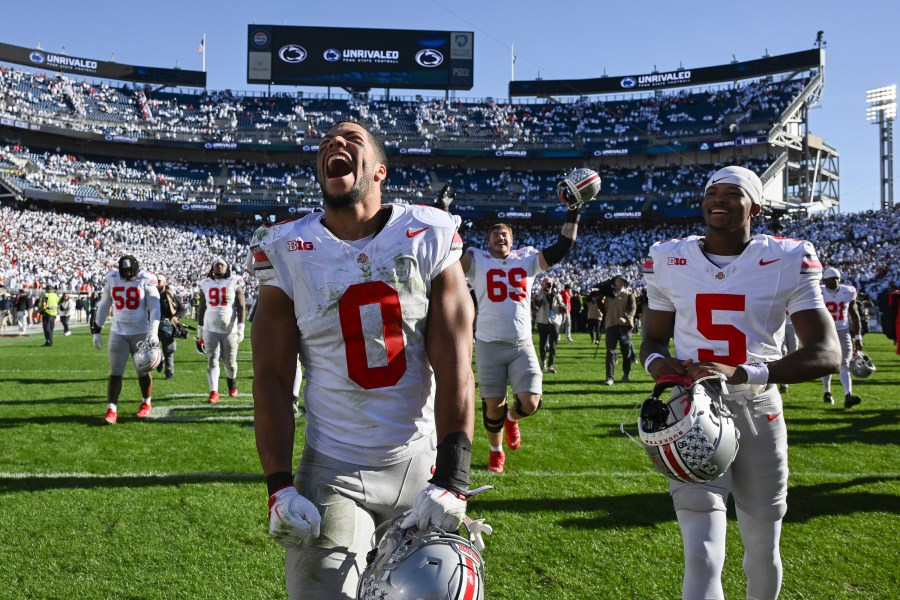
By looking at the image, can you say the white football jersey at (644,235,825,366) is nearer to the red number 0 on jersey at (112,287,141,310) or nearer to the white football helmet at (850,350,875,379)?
the red number 0 on jersey at (112,287,141,310)

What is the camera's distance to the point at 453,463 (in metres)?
2.26

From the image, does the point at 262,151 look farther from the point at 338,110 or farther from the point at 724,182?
the point at 724,182

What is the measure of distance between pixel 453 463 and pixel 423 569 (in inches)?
15.0

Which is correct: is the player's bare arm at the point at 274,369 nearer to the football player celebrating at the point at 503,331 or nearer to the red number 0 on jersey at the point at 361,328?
the red number 0 on jersey at the point at 361,328

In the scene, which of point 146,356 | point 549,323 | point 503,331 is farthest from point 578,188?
point 549,323

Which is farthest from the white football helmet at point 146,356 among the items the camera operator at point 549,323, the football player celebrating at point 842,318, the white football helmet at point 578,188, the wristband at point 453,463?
the football player celebrating at point 842,318

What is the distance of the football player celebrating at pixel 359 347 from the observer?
2420 mm

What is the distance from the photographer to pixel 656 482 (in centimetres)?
636

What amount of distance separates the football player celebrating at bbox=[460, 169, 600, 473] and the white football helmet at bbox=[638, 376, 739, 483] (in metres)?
3.59

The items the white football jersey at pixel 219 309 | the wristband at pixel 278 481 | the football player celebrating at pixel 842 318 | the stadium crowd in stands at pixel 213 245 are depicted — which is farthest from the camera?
the stadium crowd in stands at pixel 213 245

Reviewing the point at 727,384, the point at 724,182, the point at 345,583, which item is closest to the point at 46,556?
the point at 345,583

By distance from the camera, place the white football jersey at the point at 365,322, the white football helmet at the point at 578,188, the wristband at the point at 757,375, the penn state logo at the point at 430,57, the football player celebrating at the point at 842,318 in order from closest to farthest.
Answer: the white football jersey at the point at 365,322
the wristband at the point at 757,375
the white football helmet at the point at 578,188
the football player celebrating at the point at 842,318
the penn state logo at the point at 430,57

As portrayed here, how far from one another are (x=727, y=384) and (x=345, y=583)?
1.87 m

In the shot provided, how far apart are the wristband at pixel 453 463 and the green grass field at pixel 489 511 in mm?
2067
